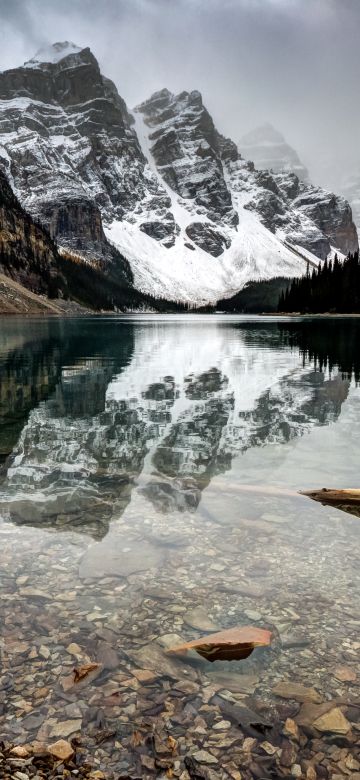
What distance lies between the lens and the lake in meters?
4.37

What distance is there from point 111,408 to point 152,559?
1291 cm

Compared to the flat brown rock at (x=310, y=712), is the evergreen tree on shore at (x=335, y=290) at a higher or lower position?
higher

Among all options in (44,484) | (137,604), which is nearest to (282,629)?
(137,604)

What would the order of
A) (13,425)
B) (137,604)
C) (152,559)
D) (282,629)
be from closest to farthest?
(282,629) → (137,604) → (152,559) → (13,425)

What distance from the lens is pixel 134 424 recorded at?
1730 centimetres

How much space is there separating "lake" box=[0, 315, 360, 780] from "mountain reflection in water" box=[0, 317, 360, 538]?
10cm

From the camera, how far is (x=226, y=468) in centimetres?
1255

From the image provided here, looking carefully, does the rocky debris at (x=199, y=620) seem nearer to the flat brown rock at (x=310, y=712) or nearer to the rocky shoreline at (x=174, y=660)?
the rocky shoreline at (x=174, y=660)

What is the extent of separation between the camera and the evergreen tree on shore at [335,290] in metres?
158

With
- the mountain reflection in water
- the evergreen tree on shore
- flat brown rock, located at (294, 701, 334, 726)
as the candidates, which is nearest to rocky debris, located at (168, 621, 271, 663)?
flat brown rock, located at (294, 701, 334, 726)

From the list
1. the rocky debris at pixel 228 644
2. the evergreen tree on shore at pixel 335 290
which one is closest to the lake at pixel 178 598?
the rocky debris at pixel 228 644

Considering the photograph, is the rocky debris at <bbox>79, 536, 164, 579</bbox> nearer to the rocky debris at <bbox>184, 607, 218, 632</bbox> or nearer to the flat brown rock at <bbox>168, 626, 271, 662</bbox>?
the rocky debris at <bbox>184, 607, 218, 632</bbox>

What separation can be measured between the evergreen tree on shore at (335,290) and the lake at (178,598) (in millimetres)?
154137

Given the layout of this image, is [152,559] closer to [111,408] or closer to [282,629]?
[282,629]
